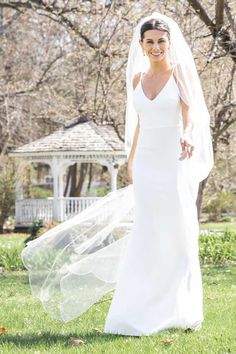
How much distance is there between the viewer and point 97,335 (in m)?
5.59

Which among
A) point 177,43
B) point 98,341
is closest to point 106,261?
point 98,341

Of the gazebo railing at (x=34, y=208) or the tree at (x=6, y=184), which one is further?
the gazebo railing at (x=34, y=208)

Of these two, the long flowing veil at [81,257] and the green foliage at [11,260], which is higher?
the long flowing veil at [81,257]

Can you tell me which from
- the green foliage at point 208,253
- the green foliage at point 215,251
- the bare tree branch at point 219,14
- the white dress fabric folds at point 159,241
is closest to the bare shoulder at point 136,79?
the white dress fabric folds at point 159,241

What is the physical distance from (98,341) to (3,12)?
18.8 metres

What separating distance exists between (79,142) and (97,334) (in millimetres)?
18774

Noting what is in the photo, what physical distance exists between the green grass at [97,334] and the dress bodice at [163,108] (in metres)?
1.53

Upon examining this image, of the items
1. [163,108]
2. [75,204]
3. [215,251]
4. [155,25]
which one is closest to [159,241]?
[163,108]

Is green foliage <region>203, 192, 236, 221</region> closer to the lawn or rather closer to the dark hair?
the lawn

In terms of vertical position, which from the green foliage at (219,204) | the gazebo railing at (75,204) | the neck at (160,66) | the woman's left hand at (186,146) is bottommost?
the green foliage at (219,204)

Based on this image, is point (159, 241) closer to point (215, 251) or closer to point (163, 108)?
point (163, 108)

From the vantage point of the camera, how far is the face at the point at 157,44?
18.5 ft

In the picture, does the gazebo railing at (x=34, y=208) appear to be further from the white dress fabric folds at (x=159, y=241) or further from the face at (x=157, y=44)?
the face at (x=157, y=44)

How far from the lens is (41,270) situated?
20.4ft
